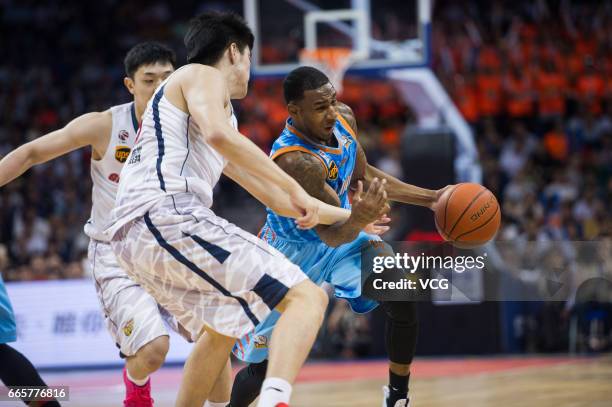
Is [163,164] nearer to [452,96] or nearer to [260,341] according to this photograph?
[260,341]

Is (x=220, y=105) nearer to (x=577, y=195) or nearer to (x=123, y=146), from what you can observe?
(x=123, y=146)

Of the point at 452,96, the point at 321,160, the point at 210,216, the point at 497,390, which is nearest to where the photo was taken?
the point at 210,216

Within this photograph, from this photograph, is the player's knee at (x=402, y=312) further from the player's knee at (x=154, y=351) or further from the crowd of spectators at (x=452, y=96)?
the crowd of spectators at (x=452, y=96)

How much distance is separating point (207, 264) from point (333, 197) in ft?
3.73

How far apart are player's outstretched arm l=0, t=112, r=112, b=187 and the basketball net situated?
633 cm

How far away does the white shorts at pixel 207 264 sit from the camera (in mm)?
3508

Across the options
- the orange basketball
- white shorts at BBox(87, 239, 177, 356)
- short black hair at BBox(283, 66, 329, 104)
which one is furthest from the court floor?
short black hair at BBox(283, 66, 329, 104)

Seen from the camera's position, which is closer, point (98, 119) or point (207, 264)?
point (207, 264)

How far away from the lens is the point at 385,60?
11242 millimetres

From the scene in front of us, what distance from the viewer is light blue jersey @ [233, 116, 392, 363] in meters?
4.73

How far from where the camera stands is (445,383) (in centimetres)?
796

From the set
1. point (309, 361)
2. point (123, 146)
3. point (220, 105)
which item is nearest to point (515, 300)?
point (309, 361)

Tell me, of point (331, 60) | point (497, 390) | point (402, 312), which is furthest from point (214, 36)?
point (331, 60)

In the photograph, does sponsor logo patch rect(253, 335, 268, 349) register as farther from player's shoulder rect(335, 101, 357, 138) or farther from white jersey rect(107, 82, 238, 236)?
player's shoulder rect(335, 101, 357, 138)
